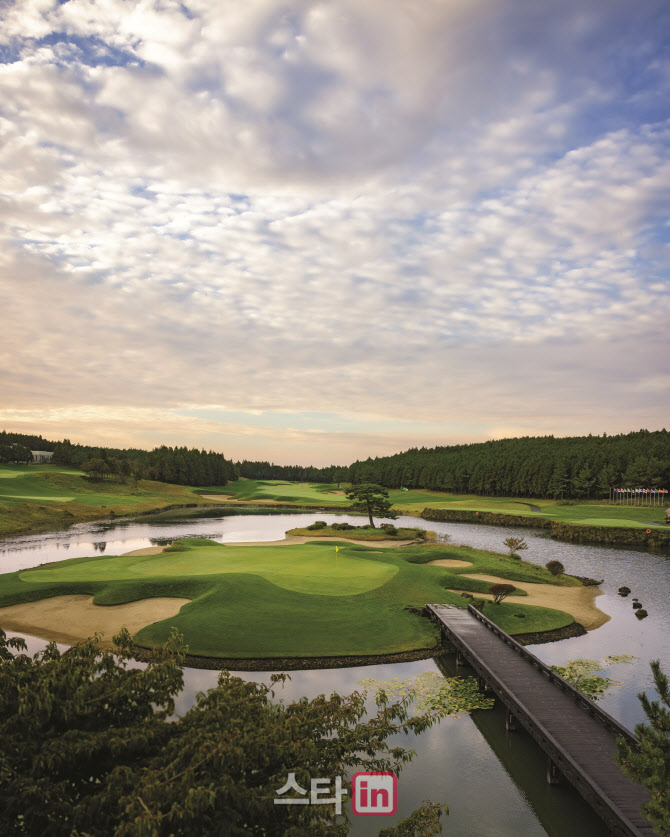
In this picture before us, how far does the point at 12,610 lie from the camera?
111ft

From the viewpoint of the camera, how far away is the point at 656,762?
825 cm

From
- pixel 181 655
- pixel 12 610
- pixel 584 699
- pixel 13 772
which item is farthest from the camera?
pixel 12 610

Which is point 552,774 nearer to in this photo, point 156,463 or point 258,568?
point 258,568

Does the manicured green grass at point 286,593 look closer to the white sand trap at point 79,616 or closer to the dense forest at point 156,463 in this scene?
the white sand trap at point 79,616

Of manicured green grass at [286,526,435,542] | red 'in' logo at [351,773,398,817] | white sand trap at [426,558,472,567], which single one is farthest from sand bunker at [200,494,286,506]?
red 'in' logo at [351,773,398,817]

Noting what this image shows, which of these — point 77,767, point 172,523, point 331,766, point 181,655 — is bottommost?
point 172,523

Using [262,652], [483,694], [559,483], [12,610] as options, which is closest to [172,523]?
[12,610]

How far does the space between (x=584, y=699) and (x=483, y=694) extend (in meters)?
4.82

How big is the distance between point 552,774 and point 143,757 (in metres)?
14.4

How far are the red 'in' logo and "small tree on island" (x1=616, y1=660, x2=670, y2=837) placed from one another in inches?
244

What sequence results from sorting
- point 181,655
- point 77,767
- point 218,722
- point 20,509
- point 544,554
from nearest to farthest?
point 77,767 < point 218,722 < point 181,655 < point 544,554 < point 20,509

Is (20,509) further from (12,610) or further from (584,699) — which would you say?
(584,699)

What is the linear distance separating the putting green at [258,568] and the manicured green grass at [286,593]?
89mm

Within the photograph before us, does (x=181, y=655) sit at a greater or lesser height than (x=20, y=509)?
greater
